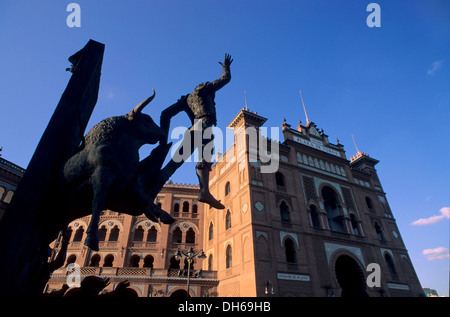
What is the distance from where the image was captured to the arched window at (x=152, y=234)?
2461cm

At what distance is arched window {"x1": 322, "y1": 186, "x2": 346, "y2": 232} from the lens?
22.3m

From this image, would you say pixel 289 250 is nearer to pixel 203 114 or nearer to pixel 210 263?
pixel 210 263

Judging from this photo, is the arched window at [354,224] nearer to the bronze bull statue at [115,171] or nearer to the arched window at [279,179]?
the arched window at [279,179]

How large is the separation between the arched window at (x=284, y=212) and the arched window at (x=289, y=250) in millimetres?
1704

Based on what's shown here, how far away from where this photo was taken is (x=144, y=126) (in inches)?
99.1

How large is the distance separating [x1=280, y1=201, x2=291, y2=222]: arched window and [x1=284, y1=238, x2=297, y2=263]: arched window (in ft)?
5.59

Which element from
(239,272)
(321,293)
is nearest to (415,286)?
(321,293)

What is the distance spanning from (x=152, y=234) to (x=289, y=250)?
44.4 feet

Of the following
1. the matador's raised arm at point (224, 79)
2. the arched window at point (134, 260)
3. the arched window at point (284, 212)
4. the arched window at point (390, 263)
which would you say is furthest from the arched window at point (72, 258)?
the arched window at point (390, 263)

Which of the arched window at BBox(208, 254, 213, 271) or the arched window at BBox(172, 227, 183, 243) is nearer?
the arched window at BBox(208, 254, 213, 271)

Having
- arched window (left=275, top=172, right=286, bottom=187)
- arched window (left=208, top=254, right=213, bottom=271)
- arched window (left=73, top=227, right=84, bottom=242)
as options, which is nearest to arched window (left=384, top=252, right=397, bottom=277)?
arched window (left=275, top=172, right=286, bottom=187)

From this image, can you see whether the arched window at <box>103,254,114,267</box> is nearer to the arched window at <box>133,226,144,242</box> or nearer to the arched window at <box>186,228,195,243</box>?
the arched window at <box>133,226,144,242</box>

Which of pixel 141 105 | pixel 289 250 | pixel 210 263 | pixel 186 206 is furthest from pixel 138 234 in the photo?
pixel 141 105
